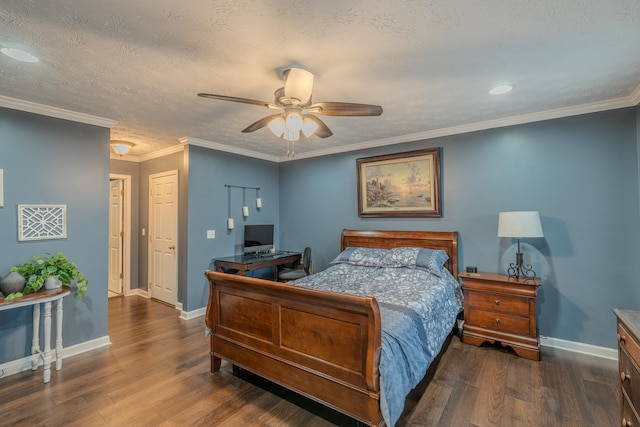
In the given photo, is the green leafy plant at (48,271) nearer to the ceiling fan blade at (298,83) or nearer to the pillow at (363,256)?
the ceiling fan blade at (298,83)

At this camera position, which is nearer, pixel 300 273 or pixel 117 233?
pixel 300 273

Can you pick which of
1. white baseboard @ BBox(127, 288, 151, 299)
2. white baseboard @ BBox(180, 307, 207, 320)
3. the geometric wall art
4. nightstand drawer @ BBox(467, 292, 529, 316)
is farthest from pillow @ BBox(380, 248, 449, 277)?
white baseboard @ BBox(127, 288, 151, 299)

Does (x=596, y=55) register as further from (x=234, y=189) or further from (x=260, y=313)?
(x=234, y=189)

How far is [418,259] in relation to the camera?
3459 mm

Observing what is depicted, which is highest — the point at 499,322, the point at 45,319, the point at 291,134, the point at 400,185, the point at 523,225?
the point at 291,134

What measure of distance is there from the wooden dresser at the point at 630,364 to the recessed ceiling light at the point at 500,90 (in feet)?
6.13

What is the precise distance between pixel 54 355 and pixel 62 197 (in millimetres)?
1563

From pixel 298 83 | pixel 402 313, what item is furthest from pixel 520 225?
pixel 298 83

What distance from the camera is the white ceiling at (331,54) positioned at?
1.54 meters

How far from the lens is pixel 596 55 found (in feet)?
6.56

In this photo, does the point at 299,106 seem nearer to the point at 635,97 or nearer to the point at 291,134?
the point at 291,134

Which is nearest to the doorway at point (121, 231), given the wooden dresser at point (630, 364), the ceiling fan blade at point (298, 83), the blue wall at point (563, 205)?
the ceiling fan blade at point (298, 83)

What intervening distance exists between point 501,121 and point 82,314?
5060mm

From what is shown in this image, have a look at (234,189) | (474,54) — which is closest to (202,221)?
(234,189)
